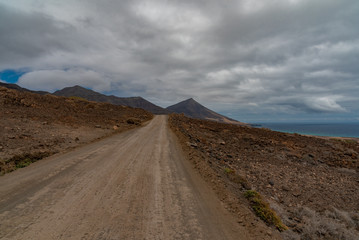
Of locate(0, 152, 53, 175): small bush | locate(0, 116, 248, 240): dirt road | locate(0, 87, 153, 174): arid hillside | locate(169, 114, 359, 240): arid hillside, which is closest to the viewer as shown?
locate(0, 116, 248, 240): dirt road

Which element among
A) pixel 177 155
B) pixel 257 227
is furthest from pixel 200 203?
pixel 177 155

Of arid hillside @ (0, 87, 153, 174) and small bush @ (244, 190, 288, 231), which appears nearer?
small bush @ (244, 190, 288, 231)

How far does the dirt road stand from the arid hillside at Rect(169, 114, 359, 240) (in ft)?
3.49

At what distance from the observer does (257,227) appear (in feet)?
13.6

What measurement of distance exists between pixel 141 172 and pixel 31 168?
16.6 ft

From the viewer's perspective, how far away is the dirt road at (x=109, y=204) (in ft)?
12.0

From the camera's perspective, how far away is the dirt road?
144 inches

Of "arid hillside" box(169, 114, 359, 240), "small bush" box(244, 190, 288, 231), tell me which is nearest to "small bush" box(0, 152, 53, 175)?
"arid hillside" box(169, 114, 359, 240)

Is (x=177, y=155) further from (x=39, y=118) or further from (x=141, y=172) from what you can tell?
(x=39, y=118)

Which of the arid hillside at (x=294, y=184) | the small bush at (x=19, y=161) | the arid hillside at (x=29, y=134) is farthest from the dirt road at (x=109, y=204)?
the arid hillside at (x=29, y=134)

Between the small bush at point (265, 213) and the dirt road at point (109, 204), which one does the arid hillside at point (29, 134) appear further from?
the small bush at point (265, 213)

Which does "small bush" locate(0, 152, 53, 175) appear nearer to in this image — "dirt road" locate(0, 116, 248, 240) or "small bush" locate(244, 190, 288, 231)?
"dirt road" locate(0, 116, 248, 240)

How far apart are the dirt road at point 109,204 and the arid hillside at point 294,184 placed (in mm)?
1064

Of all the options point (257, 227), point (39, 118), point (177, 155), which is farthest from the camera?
point (39, 118)
